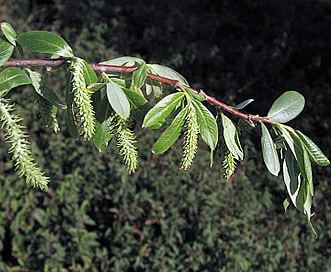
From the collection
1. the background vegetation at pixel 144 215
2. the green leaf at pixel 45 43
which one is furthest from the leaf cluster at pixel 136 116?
the background vegetation at pixel 144 215

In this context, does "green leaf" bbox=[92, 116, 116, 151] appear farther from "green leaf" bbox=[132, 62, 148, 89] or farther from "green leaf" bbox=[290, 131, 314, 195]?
"green leaf" bbox=[290, 131, 314, 195]

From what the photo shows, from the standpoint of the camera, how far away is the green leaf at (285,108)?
3.01 feet

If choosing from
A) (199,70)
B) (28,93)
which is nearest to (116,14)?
(199,70)

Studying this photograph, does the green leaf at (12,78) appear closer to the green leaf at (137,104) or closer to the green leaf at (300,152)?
the green leaf at (137,104)

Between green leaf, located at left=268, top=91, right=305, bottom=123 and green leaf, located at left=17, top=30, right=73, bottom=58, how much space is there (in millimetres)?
347

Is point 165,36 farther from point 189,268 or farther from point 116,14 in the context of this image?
point 189,268

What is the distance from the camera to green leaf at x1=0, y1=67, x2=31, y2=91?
2.59 feet

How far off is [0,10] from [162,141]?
3248 millimetres

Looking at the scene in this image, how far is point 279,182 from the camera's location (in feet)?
10.4

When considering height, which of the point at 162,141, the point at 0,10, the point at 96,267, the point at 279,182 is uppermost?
the point at 162,141

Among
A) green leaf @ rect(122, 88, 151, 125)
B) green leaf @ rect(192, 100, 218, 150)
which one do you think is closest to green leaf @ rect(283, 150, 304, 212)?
green leaf @ rect(192, 100, 218, 150)

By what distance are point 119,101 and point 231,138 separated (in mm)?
195

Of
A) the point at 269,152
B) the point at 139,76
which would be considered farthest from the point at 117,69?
the point at 269,152

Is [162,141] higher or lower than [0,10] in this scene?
higher
